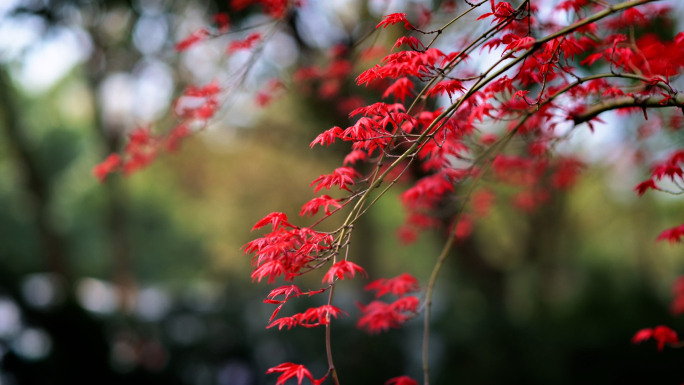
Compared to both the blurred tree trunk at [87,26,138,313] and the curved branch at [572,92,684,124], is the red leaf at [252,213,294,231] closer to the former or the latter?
the curved branch at [572,92,684,124]

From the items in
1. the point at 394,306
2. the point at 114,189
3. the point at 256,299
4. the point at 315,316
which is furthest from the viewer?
the point at 114,189

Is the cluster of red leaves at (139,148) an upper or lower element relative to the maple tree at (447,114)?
upper

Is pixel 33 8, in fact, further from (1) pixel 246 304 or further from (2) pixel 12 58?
(1) pixel 246 304

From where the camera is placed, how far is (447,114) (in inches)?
56.2

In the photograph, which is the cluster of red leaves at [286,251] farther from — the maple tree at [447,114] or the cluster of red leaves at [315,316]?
the cluster of red leaves at [315,316]

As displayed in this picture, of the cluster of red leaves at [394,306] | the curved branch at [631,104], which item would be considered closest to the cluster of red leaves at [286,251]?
the cluster of red leaves at [394,306]

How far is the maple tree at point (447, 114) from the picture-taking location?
4.42 ft

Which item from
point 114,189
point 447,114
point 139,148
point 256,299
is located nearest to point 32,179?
point 114,189

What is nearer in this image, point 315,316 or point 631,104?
point 315,316

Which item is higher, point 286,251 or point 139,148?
point 139,148

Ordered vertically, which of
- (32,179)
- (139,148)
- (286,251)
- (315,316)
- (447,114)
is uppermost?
(32,179)

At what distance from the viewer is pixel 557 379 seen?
361 centimetres

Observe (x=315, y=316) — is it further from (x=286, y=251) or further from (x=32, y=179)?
(x=32, y=179)

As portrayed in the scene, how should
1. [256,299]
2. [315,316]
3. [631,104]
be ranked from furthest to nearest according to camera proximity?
[256,299], [631,104], [315,316]
